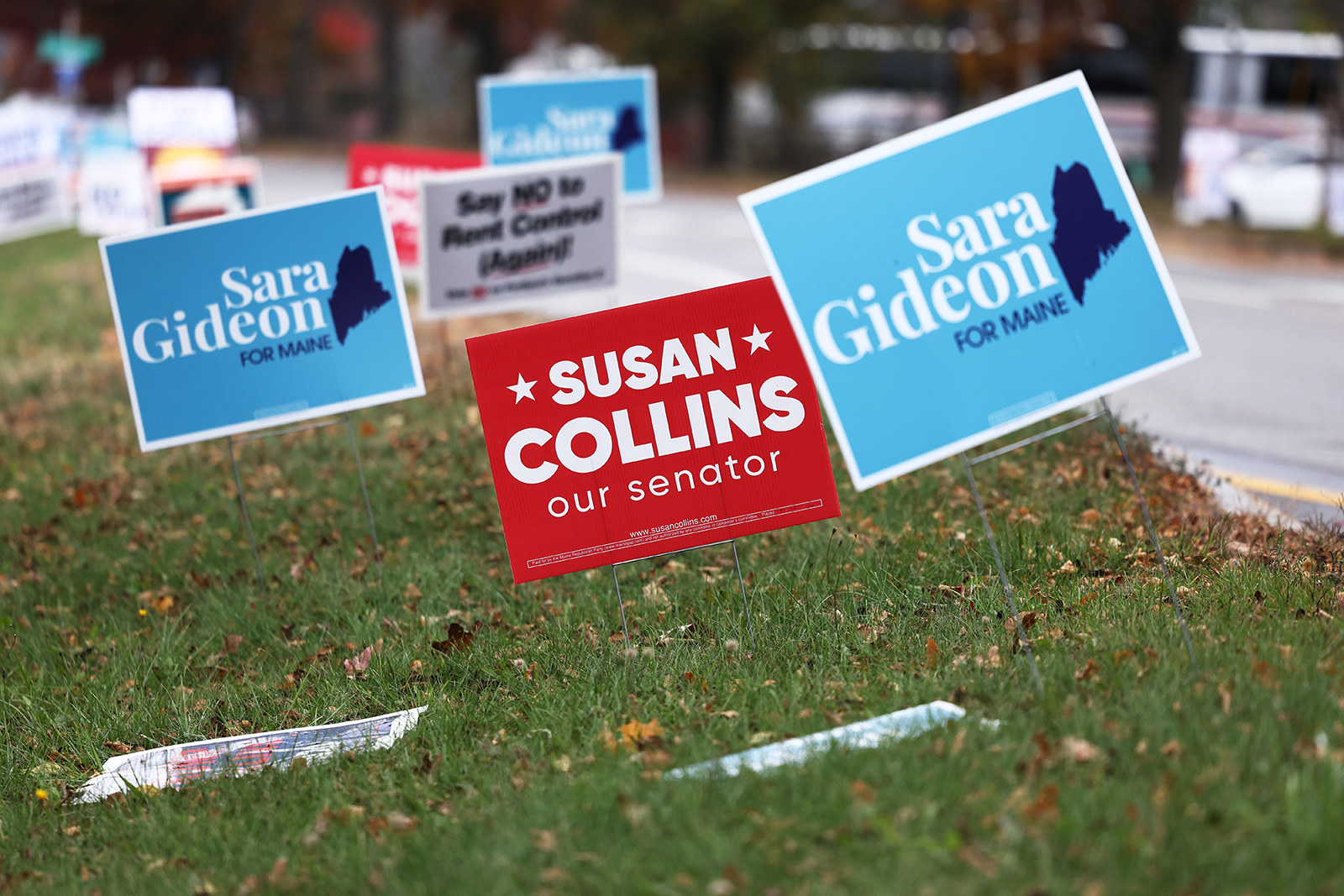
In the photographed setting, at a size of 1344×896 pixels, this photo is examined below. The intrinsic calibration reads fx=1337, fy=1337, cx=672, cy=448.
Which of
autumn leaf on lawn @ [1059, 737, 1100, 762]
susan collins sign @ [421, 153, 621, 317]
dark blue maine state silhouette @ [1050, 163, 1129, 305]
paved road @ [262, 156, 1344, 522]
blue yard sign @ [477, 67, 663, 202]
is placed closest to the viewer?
autumn leaf on lawn @ [1059, 737, 1100, 762]

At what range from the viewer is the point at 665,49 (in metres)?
35.6

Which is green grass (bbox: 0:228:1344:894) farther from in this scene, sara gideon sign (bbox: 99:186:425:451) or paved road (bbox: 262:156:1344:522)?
paved road (bbox: 262:156:1344:522)

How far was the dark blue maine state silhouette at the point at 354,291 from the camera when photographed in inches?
254

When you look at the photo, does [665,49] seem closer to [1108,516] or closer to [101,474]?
[101,474]

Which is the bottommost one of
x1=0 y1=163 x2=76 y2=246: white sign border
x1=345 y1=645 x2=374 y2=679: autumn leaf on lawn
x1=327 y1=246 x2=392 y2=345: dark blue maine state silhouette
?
x1=345 y1=645 x2=374 y2=679: autumn leaf on lawn

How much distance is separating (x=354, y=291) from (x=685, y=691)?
2.85 meters

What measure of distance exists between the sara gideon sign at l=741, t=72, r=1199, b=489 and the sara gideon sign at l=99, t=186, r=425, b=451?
272cm

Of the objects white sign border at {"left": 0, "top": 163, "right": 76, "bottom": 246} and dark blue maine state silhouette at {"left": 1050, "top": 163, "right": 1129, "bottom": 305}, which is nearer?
dark blue maine state silhouette at {"left": 1050, "top": 163, "right": 1129, "bottom": 305}

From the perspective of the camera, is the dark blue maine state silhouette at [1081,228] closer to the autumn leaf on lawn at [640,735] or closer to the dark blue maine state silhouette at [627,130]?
the autumn leaf on lawn at [640,735]

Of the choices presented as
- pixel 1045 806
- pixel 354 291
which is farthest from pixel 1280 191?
pixel 1045 806

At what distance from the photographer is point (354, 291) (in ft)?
21.3

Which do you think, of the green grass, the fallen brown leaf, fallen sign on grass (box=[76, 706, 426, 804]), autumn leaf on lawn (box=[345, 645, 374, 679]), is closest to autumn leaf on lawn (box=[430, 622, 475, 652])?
the green grass

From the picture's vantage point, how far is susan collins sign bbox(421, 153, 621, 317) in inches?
360

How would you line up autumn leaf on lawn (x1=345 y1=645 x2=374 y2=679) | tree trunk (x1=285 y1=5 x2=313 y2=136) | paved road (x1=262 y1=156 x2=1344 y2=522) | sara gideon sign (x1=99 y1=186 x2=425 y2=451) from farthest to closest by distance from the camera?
tree trunk (x1=285 y1=5 x2=313 y2=136)
paved road (x1=262 y1=156 x2=1344 y2=522)
sara gideon sign (x1=99 y1=186 x2=425 y2=451)
autumn leaf on lawn (x1=345 y1=645 x2=374 y2=679)
